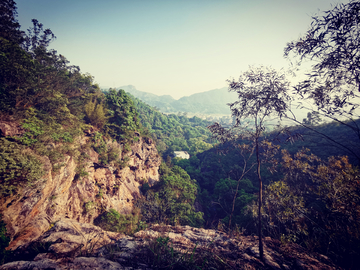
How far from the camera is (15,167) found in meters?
7.28

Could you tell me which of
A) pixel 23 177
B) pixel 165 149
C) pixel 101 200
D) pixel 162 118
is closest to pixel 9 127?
pixel 23 177

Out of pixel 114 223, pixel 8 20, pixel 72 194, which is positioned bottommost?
pixel 114 223

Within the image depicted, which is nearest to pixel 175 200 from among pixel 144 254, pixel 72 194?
pixel 72 194

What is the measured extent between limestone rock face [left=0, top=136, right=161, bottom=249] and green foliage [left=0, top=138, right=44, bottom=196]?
1.91 ft

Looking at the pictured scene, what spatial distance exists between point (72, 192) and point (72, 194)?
0.57ft

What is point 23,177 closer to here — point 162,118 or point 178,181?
point 178,181

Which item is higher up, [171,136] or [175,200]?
[171,136]

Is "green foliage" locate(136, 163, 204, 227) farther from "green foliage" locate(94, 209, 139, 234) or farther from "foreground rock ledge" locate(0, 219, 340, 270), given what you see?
"foreground rock ledge" locate(0, 219, 340, 270)

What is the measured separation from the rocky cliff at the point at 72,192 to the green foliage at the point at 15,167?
487mm

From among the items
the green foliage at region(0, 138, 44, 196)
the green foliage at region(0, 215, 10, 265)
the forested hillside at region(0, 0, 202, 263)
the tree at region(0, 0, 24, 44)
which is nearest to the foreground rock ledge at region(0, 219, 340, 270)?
the green foliage at region(0, 215, 10, 265)

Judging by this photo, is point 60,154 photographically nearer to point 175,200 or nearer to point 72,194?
point 72,194

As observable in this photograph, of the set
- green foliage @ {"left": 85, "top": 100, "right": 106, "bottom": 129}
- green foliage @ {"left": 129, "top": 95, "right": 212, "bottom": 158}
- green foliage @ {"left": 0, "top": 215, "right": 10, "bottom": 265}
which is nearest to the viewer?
green foliage @ {"left": 0, "top": 215, "right": 10, "bottom": 265}

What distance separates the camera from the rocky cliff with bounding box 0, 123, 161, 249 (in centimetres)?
745

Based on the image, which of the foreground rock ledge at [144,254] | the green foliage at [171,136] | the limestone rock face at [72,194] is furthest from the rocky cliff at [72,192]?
the green foliage at [171,136]
